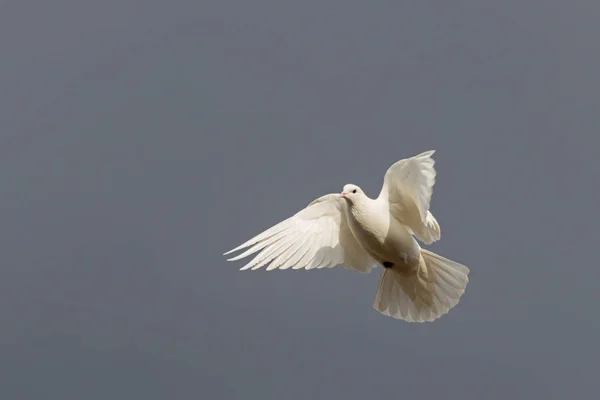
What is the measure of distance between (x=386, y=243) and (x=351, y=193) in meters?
1.04

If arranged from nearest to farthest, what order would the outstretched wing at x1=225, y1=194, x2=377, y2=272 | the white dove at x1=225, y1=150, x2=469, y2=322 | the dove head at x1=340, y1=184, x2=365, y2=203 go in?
the white dove at x1=225, y1=150, x2=469, y2=322 → the dove head at x1=340, y1=184, x2=365, y2=203 → the outstretched wing at x1=225, y1=194, x2=377, y2=272

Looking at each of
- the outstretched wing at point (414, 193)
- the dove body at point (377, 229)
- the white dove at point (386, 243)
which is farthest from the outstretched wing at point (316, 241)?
the outstretched wing at point (414, 193)

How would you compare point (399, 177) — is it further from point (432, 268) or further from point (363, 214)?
point (432, 268)

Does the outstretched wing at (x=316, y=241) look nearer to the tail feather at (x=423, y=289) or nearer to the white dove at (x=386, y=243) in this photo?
the white dove at (x=386, y=243)

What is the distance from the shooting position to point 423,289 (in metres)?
21.1

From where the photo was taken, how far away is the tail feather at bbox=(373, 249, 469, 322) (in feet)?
68.6

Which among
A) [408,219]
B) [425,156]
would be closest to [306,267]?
[408,219]

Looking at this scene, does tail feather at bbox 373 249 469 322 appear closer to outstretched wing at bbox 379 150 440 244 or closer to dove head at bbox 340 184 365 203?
outstretched wing at bbox 379 150 440 244

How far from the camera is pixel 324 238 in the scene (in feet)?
69.6

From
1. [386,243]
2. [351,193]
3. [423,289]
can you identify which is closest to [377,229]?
[386,243]

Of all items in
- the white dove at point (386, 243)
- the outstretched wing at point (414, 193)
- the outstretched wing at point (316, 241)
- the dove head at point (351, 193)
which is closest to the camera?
the outstretched wing at point (414, 193)

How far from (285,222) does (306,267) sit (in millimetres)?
927

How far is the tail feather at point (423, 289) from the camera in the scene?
20.9m

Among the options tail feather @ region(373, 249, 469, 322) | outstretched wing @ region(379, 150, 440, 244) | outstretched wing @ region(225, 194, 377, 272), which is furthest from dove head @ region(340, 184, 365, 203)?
tail feather @ region(373, 249, 469, 322)
